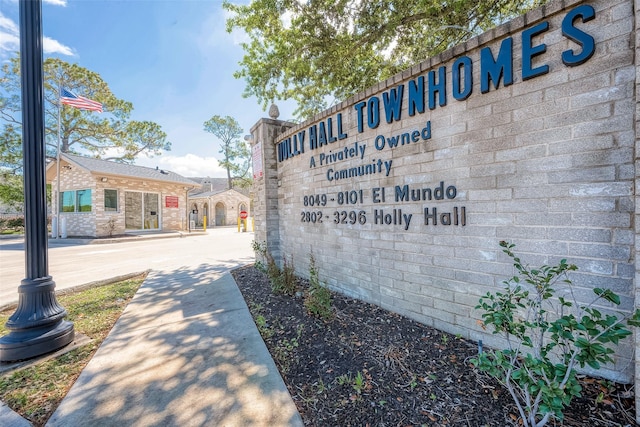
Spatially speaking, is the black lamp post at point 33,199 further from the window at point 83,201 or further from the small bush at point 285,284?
the window at point 83,201

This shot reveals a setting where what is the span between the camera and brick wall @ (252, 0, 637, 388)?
2.04 meters

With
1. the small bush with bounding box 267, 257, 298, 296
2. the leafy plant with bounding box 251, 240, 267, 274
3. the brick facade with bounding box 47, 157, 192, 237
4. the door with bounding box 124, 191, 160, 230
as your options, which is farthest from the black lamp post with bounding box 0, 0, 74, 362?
the door with bounding box 124, 191, 160, 230

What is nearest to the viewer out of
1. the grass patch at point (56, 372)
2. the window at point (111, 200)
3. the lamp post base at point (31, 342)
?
the grass patch at point (56, 372)

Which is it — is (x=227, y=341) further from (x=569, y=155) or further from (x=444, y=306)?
(x=569, y=155)

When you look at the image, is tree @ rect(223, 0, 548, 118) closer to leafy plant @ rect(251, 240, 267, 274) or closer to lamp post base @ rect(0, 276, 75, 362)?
leafy plant @ rect(251, 240, 267, 274)

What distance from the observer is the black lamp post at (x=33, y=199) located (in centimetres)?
297

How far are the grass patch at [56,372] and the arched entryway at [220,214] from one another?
25.1 meters

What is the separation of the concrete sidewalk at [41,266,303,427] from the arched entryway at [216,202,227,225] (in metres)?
25.8

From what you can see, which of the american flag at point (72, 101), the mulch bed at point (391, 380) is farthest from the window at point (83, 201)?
the mulch bed at point (391, 380)

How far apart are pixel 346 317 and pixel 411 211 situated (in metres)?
1.59

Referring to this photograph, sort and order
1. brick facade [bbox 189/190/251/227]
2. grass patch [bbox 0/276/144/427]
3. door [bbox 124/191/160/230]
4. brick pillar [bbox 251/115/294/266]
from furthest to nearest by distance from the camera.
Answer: brick facade [bbox 189/190/251/227] → door [bbox 124/191/160/230] → brick pillar [bbox 251/115/294/266] → grass patch [bbox 0/276/144/427]

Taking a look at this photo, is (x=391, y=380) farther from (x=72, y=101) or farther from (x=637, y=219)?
(x=72, y=101)

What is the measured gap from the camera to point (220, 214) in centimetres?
2897

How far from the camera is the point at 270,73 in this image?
7.82m
